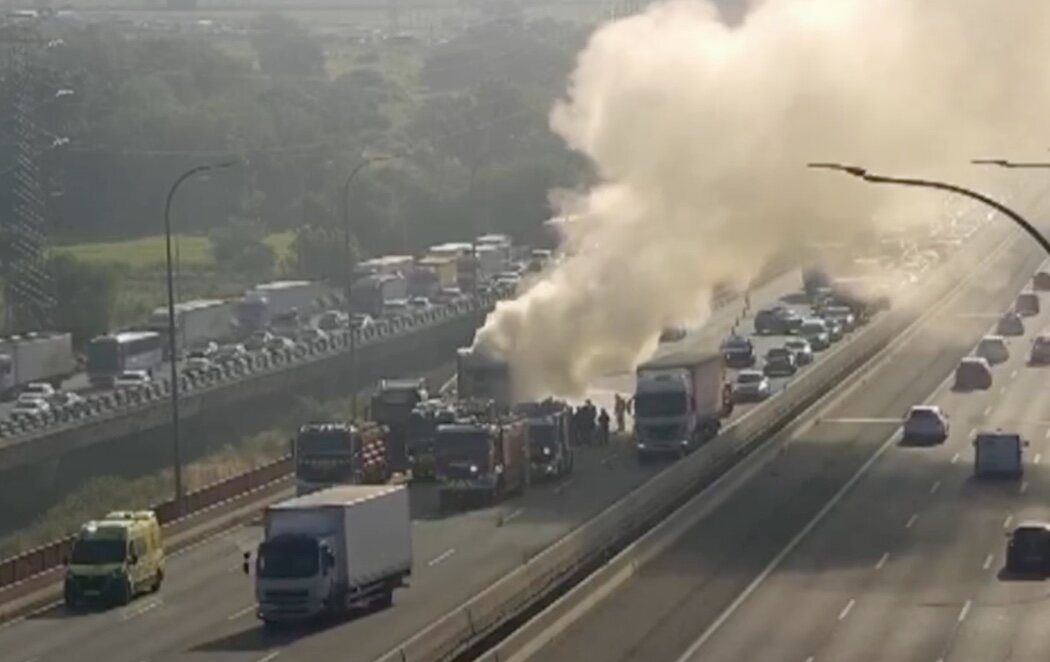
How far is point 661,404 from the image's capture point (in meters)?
79.8

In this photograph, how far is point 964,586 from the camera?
5722cm

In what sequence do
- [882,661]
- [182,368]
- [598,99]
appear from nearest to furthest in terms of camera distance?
[882,661] < [598,99] < [182,368]

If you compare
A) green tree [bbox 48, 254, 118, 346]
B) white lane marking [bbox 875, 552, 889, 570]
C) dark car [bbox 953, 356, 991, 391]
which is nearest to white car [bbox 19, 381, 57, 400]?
green tree [bbox 48, 254, 118, 346]

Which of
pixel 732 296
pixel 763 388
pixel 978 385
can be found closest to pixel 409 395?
pixel 763 388

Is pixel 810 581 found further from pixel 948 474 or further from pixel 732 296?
pixel 732 296

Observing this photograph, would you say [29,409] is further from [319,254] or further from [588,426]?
[319,254]

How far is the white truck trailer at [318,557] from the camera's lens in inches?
2076

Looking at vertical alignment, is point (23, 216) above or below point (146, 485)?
above

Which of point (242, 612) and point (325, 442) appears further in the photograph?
point (325, 442)

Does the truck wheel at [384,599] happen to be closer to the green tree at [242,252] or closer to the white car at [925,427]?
the white car at [925,427]

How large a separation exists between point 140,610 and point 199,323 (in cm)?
Answer: 8382

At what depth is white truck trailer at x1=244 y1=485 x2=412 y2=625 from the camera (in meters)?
52.7

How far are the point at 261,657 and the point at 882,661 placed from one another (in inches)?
405

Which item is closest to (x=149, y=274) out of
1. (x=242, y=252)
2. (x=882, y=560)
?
(x=242, y=252)
